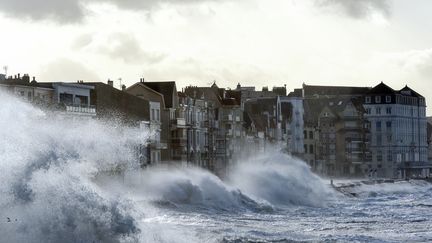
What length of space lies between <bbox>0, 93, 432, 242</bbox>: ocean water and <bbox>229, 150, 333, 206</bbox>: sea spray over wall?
0.12 meters

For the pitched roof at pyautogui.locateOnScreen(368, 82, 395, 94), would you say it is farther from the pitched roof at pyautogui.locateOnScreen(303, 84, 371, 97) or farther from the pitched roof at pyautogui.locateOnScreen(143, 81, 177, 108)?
the pitched roof at pyautogui.locateOnScreen(143, 81, 177, 108)

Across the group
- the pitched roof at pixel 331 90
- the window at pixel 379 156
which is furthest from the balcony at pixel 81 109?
the pitched roof at pixel 331 90

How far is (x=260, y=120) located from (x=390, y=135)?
5268 centimetres

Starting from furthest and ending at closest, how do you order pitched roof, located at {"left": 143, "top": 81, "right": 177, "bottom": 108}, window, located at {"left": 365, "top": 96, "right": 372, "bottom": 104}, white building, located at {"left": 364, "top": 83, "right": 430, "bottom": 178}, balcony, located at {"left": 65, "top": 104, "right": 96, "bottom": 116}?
window, located at {"left": 365, "top": 96, "right": 372, "bottom": 104} < white building, located at {"left": 364, "top": 83, "right": 430, "bottom": 178} < pitched roof, located at {"left": 143, "top": 81, "right": 177, "bottom": 108} < balcony, located at {"left": 65, "top": 104, "right": 96, "bottom": 116}

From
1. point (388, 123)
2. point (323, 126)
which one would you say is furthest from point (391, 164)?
point (323, 126)

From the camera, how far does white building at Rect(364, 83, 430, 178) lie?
184 m

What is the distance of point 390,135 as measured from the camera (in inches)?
7362

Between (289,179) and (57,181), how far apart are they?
205 feet

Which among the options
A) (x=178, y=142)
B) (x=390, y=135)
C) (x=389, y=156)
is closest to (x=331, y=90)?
(x=390, y=135)

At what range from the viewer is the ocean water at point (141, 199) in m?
32.4

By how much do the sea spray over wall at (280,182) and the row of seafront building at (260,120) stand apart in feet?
14.0

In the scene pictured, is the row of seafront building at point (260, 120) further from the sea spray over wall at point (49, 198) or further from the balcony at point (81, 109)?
the sea spray over wall at point (49, 198)

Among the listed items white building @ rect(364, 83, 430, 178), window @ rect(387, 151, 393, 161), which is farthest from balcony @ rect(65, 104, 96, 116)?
window @ rect(387, 151, 393, 161)

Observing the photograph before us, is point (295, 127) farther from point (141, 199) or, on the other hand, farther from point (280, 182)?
point (141, 199)
